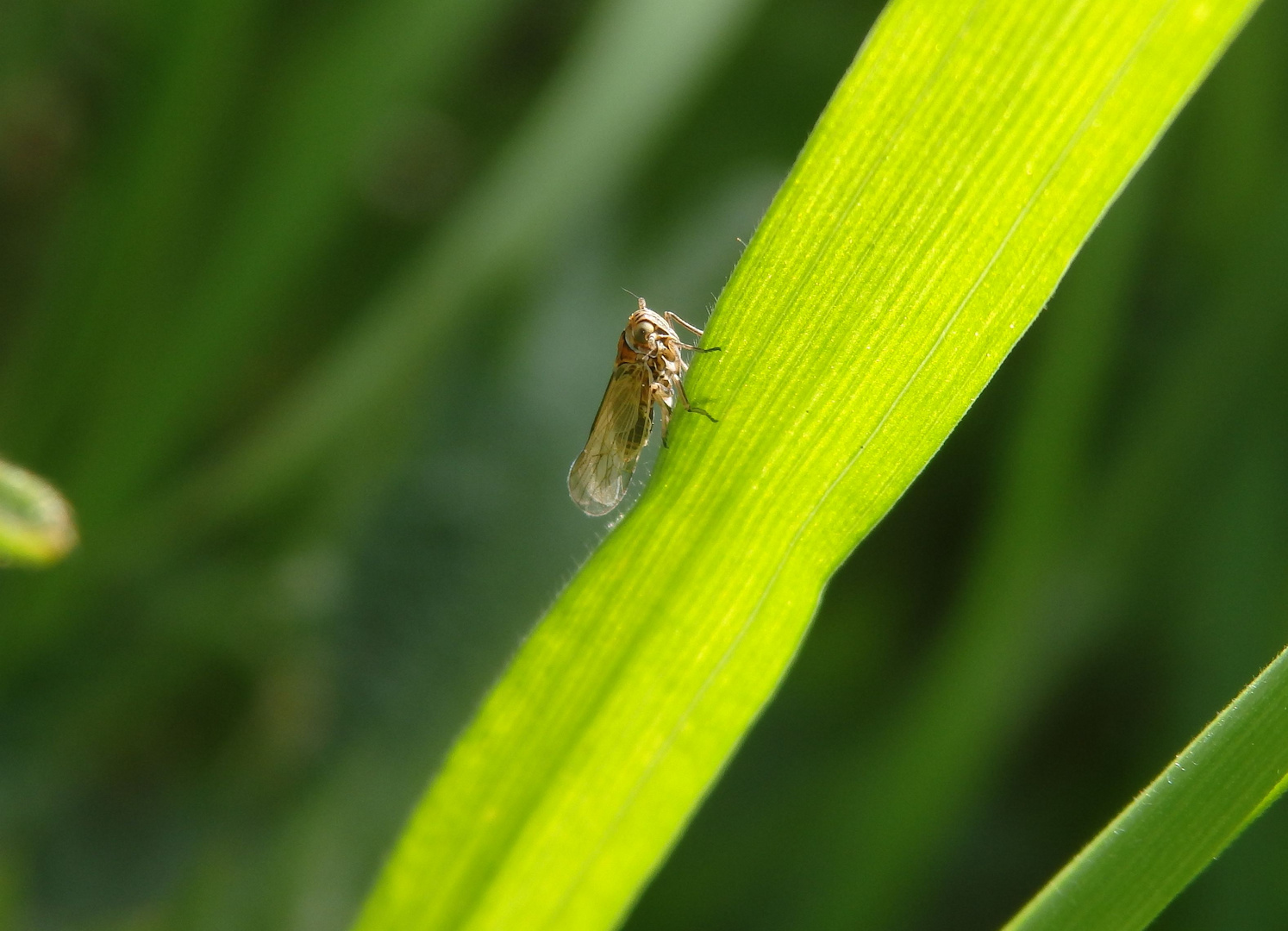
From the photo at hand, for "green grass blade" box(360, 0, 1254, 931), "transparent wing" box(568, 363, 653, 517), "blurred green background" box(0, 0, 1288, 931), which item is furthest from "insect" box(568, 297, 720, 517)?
"green grass blade" box(360, 0, 1254, 931)

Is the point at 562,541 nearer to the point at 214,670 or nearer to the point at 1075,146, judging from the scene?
the point at 214,670

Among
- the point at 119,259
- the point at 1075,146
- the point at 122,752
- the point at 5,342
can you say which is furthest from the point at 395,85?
the point at 1075,146

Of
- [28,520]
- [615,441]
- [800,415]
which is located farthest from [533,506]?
[800,415]

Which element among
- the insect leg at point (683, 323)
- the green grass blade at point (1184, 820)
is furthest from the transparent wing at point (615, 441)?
the green grass blade at point (1184, 820)

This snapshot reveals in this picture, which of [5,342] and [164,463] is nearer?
[164,463]

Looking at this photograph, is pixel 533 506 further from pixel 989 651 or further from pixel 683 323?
pixel 989 651


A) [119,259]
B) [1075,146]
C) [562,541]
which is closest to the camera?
[1075,146]

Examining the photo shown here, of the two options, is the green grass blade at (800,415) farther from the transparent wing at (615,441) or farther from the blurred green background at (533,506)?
the blurred green background at (533,506)
